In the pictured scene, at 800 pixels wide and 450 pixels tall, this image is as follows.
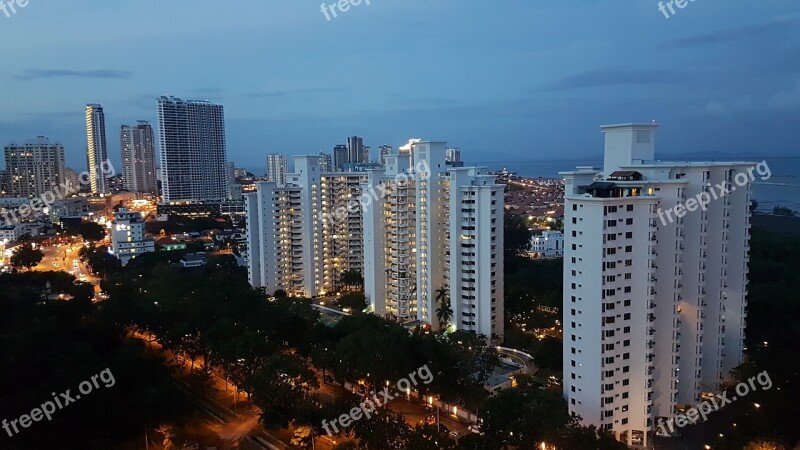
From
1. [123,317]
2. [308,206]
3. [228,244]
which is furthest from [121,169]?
[123,317]

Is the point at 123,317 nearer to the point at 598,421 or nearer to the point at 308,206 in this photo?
the point at 308,206

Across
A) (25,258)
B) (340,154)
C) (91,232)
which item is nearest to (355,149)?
(340,154)

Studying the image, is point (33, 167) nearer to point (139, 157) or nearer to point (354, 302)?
point (139, 157)

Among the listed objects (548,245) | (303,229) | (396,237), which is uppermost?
(396,237)

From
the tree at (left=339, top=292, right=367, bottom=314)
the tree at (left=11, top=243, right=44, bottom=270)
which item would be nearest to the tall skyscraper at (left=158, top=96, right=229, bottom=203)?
the tree at (left=11, top=243, right=44, bottom=270)

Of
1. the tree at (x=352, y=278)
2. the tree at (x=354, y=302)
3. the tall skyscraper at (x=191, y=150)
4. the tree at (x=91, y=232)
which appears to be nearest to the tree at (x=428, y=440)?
the tree at (x=354, y=302)

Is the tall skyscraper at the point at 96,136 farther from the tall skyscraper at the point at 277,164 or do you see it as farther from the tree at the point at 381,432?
the tree at the point at 381,432
